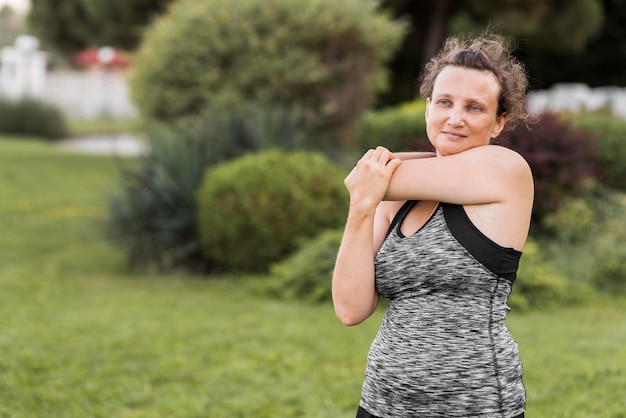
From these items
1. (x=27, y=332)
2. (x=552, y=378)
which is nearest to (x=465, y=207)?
(x=552, y=378)

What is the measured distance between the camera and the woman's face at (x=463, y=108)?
A: 2.14 m

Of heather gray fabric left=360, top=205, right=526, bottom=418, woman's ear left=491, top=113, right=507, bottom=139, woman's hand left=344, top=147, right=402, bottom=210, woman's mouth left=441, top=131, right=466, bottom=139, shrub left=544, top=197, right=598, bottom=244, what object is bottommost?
shrub left=544, top=197, right=598, bottom=244

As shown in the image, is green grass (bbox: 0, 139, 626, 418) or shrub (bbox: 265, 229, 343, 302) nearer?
green grass (bbox: 0, 139, 626, 418)

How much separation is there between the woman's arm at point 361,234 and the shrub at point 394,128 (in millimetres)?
7132

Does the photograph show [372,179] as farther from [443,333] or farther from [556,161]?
[556,161]

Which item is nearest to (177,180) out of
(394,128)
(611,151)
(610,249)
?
(394,128)

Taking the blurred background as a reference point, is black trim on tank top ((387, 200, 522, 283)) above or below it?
above

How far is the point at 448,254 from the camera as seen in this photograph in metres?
2.07

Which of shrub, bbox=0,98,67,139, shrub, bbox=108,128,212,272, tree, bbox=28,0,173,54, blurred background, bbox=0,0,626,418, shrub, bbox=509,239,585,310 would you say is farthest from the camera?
shrub, bbox=0,98,67,139

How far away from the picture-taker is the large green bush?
10781 millimetres

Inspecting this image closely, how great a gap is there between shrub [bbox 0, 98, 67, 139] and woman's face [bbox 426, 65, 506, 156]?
2722 centimetres

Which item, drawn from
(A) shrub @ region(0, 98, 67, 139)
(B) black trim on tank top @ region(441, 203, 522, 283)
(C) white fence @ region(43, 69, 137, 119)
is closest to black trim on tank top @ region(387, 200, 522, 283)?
(B) black trim on tank top @ region(441, 203, 522, 283)

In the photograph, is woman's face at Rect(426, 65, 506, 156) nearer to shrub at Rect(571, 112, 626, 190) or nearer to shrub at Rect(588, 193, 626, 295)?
shrub at Rect(588, 193, 626, 295)

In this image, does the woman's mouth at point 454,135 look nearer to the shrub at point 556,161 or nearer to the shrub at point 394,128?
the shrub at point 556,161
